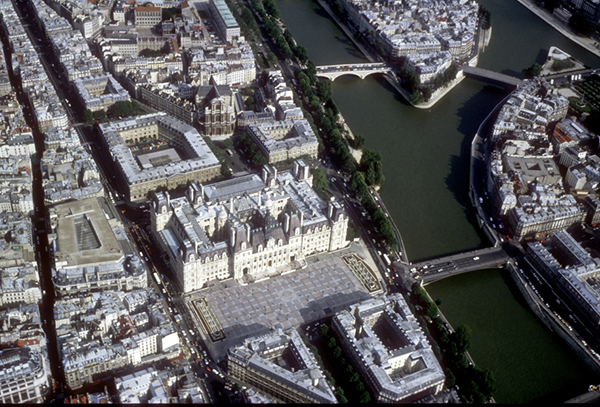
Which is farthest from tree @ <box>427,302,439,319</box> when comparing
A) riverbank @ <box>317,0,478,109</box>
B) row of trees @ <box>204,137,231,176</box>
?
riverbank @ <box>317,0,478,109</box>

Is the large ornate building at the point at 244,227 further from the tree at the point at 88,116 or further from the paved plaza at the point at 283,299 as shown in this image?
the tree at the point at 88,116

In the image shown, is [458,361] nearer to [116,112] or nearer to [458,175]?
[458,175]

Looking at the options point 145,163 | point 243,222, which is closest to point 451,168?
point 243,222

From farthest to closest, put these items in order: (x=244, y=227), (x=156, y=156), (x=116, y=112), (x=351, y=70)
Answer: (x=351, y=70) < (x=116, y=112) < (x=156, y=156) < (x=244, y=227)

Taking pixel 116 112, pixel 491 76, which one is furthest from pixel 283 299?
pixel 491 76

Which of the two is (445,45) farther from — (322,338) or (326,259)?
(322,338)

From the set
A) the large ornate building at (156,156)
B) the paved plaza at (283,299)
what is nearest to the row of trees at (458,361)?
the paved plaza at (283,299)
